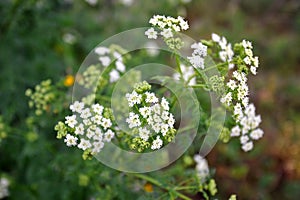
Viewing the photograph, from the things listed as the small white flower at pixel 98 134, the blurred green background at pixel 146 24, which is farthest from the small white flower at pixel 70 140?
the blurred green background at pixel 146 24

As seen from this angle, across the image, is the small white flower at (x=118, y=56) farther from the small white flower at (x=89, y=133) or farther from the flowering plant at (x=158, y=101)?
the small white flower at (x=89, y=133)

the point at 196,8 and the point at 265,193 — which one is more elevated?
the point at 196,8

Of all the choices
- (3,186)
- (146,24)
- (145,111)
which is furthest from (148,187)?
(146,24)

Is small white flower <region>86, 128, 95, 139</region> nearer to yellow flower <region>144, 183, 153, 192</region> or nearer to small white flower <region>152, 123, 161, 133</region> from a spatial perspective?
small white flower <region>152, 123, 161, 133</region>

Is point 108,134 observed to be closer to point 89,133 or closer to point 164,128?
point 89,133

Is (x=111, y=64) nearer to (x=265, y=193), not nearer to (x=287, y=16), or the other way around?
(x=265, y=193)

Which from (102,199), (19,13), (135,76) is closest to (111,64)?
(135,76)

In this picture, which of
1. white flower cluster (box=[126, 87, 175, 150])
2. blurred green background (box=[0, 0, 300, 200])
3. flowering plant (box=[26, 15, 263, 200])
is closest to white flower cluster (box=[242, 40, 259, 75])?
flowering plant (box=[26, 15, 263, 200])
